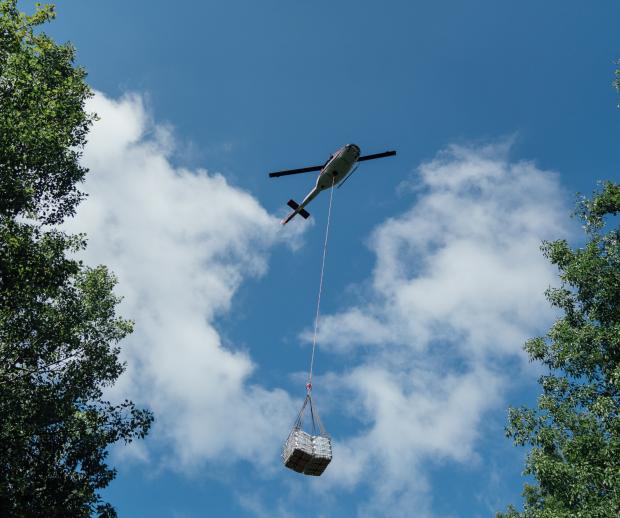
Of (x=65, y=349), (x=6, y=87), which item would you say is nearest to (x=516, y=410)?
(x=65, y=349)

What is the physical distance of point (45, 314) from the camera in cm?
1698

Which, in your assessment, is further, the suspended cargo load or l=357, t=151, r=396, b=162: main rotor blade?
l=357, t=151, r=396, b=162: main rotor blade

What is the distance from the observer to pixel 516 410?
50.0ft

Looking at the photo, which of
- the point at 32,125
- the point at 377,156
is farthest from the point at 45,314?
the point at 377,156

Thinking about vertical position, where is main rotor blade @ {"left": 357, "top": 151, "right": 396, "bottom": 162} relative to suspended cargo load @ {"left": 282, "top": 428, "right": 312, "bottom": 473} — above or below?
above

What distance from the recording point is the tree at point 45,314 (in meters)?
12.9

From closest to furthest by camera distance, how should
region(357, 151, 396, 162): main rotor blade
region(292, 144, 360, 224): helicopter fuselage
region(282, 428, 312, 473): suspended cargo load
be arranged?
region(282, 428, 312, 473): suspended cargo load, region(292, 144, 360, 224): helicopter fuselage, region(357, 151, 396, 162): main rotor blade

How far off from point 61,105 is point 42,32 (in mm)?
4792

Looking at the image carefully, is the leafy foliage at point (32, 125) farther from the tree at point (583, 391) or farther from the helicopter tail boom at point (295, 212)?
the tree at point (583, 391)

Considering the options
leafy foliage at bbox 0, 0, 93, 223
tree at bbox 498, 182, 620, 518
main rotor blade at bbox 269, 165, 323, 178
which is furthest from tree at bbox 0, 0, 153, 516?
tree at bbox 498, 182, 620, 518

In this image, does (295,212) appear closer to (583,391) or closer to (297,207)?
(297,207)

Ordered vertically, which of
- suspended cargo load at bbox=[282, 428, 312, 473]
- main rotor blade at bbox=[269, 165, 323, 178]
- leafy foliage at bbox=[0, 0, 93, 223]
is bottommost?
suspended cargo load at bbox=[282, 428, 312, 473]

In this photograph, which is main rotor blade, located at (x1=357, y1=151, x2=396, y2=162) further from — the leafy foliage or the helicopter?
the leafy foliage

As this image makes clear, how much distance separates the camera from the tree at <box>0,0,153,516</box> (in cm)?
1286
